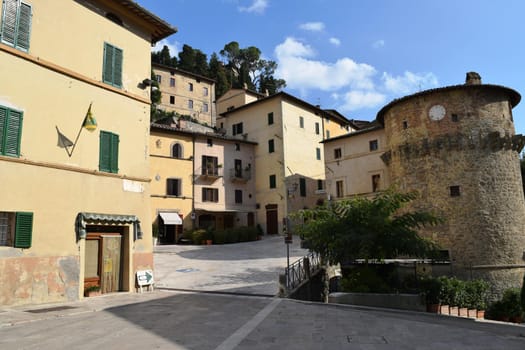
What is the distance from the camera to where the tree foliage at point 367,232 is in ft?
43.4

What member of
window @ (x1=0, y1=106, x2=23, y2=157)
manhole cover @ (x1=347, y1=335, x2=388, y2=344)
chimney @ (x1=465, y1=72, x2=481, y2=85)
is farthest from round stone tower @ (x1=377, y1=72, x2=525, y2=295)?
window @ (x1=0, y1=106, x2=23, y2=157)

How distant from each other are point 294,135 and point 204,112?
28.1 meters

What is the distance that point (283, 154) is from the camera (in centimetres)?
3597

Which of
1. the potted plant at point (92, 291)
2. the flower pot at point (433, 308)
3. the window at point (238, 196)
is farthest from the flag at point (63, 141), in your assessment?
the window at point (238, 196)

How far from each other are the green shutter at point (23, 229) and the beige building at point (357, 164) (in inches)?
964

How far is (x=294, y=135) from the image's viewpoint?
3772 centimetres

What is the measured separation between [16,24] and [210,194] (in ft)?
82.7

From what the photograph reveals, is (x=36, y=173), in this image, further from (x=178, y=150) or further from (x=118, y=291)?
(x=178, y=150)

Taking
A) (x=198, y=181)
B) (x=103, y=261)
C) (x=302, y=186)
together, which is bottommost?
(x=103, y=261)

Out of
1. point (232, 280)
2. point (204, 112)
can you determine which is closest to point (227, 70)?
point (204, 112)

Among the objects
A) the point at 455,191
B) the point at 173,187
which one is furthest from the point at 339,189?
the point at 173,187

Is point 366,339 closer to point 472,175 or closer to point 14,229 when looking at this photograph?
point 14,229

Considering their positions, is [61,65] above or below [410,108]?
below

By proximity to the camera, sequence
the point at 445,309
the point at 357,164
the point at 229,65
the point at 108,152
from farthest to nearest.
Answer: the point at 229,65, the point at 357,164, the point at 445,309, the point at 108,152
